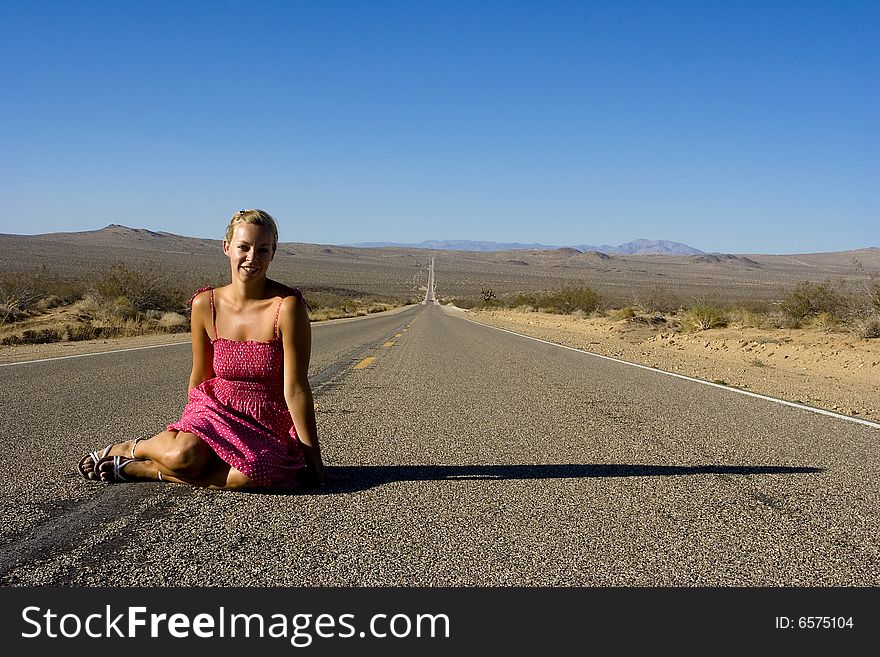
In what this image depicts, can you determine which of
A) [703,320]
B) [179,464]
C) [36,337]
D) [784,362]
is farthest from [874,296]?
[36,337]

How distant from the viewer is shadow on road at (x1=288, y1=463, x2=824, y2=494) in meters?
4.48

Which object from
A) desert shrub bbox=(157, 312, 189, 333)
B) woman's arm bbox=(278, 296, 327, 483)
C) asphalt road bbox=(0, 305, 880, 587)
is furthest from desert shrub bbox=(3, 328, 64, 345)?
woman's arm bbox=(278, 296, 327, 483)

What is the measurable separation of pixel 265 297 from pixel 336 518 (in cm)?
140

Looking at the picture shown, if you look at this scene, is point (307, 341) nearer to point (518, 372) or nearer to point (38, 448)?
point (38, 448)

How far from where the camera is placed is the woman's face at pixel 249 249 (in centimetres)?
412

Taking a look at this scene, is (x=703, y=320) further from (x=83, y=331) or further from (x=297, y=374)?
(x=297, y=374)

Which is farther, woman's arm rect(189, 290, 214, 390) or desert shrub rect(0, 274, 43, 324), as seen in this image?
desert shrub rect(0, 274, 43, 324)

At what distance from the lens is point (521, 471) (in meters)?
4.71

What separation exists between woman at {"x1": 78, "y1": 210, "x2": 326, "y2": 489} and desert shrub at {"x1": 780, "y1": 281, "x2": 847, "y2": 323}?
20081 millimetres

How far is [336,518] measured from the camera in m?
3.64

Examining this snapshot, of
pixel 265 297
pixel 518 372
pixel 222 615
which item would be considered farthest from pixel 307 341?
pixel 518 372

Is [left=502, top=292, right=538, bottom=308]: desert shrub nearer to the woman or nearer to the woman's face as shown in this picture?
Answer: the woman

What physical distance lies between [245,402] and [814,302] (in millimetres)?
21584

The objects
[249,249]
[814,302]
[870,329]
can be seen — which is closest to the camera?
[249,249]
